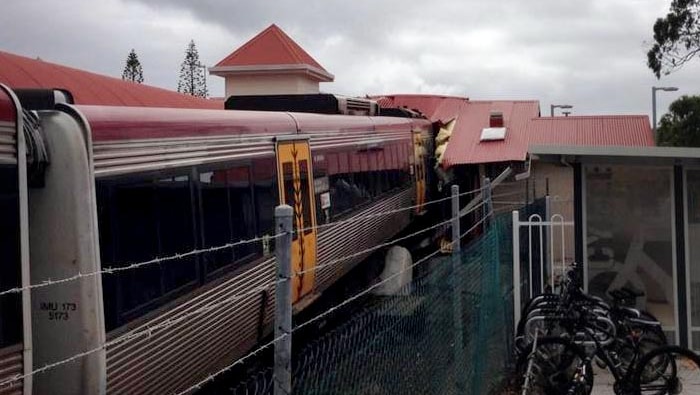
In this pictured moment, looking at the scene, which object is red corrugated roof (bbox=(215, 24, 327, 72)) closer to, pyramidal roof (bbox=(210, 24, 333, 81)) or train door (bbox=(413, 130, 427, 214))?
pyramidal roof (bbox=(210, 24, 333, 81))

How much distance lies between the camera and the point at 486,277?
7391 mm

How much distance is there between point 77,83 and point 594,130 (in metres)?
14.9

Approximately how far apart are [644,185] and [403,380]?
17.4 ft

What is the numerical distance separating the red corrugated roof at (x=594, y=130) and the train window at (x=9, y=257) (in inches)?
749

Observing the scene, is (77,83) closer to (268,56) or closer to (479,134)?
(479,134)

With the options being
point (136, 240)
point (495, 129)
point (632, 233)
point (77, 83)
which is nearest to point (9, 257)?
point (136, 240)

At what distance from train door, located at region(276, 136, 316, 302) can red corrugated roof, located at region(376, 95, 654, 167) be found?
469 inches

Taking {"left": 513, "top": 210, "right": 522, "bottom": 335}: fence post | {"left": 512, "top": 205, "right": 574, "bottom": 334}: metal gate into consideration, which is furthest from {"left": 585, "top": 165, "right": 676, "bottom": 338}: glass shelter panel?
{"left": 513, "top": 210, "right": 522, "bottom": 335}: fence post

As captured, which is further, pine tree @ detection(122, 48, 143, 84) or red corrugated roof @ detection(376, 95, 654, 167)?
pine tree @ detection(122, 48, 143, 84)

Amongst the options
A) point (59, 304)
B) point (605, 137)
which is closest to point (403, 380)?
point (59, 304)

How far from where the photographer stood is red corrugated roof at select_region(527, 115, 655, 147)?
22.7 metres

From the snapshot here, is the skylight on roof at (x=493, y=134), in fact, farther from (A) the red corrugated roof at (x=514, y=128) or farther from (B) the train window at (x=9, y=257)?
(B) the train window at (x=9, y=257)

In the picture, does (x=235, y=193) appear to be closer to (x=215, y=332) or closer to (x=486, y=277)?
(x=215, y=332)

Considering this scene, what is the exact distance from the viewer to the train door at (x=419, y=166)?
18109 millimetres
